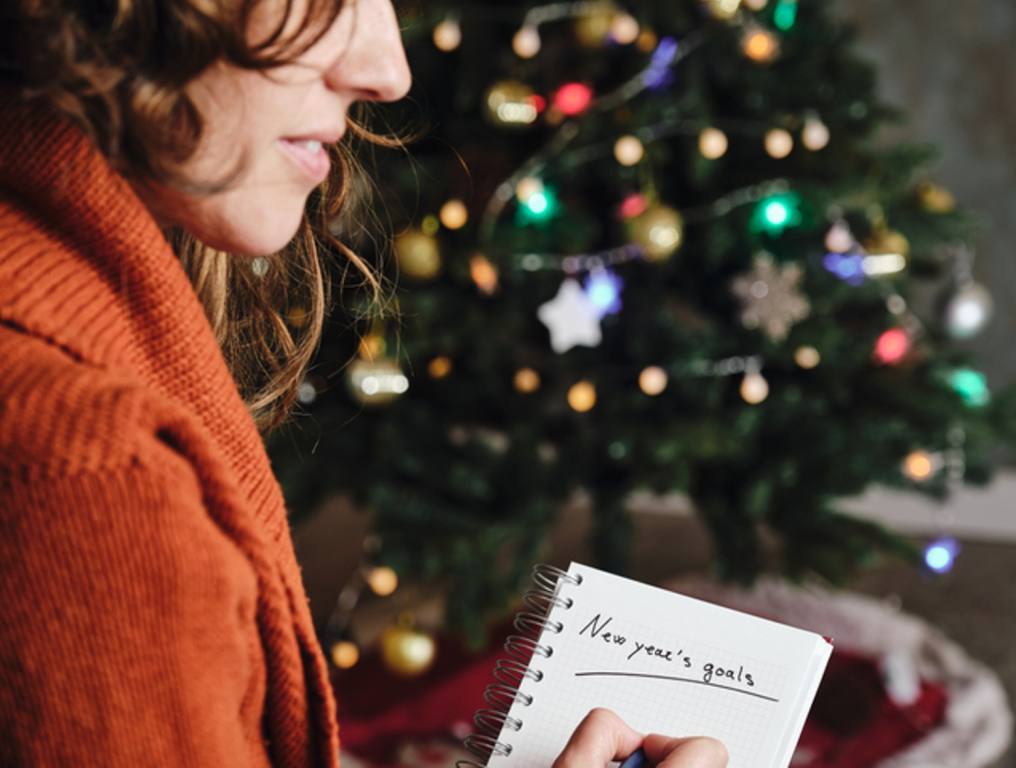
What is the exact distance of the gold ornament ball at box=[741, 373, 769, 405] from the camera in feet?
5.43

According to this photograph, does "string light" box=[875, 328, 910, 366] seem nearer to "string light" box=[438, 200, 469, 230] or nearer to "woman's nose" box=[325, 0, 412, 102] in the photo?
"string light" box=[438, 200, 469, 230]

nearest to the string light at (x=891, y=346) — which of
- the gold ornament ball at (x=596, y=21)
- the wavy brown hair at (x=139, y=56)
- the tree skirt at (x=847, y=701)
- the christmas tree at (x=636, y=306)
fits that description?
the christmas tree at (x=636, y=306)

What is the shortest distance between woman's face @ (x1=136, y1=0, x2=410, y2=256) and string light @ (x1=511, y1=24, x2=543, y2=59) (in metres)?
1.02

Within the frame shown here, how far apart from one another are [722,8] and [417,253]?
0.57 meters

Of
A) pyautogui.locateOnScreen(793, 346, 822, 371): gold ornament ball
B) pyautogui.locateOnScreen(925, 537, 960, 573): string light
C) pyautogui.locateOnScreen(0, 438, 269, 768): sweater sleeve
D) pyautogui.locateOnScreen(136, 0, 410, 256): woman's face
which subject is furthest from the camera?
pyautogui.locateOnScreen(925, 537, 960, 573): string light

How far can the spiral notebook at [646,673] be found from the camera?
59 centimetres

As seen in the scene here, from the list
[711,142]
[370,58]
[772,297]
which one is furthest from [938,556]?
[370,58]

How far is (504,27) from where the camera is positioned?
5.47 feet

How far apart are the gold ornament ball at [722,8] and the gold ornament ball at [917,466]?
28.7 inches

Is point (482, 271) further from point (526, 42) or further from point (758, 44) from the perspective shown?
point (758, 44)

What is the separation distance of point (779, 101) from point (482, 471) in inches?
28.4

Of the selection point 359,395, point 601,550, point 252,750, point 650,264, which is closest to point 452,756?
point 601,550

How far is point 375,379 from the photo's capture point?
1600 millimetres

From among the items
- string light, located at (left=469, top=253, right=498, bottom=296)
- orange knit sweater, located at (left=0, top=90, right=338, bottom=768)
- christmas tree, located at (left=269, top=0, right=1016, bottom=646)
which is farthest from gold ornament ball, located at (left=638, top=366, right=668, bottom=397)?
orange knit sweater, located at (left=0, top=90, right=338, bottom=768)
